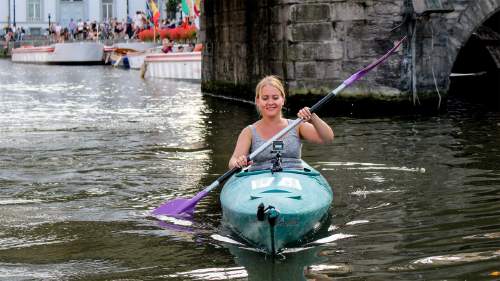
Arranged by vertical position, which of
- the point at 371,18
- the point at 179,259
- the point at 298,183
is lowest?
the point at 179,259

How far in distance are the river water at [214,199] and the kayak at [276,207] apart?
5.5 inches

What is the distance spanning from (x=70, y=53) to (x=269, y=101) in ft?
160

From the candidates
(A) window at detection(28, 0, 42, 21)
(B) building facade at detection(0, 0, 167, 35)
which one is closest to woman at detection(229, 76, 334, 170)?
(B) building facade at detection(0, 0, 167, 35)

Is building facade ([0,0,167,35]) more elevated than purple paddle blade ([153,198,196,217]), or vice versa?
building facade ([0,0,167,35])

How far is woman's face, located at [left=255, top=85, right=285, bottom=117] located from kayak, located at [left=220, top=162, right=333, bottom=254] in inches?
22.1

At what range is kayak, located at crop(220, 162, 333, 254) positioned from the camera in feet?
22.4

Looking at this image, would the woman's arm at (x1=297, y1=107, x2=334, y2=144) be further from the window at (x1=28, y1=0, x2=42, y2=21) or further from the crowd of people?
the window at (x1=28, y1=0, x2=42, y2=21)

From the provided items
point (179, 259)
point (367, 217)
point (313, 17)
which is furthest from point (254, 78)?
point (179, 259)

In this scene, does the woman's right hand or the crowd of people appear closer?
the woman's right hand

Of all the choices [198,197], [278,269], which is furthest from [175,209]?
[278,269]

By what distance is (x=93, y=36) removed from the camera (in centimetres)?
6297

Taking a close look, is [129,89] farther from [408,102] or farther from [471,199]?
[471,199]

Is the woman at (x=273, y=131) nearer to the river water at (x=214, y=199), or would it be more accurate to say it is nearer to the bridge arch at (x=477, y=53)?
the river water at (x=214, y=199)

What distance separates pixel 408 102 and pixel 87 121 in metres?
5.64
